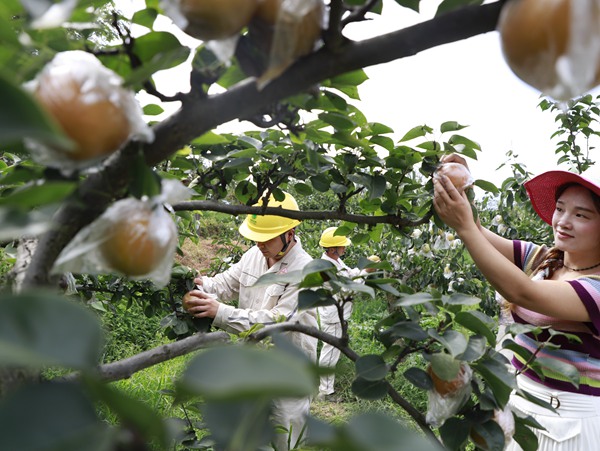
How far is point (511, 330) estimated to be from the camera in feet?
2.70

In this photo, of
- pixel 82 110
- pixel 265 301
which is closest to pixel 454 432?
pixel 82 110

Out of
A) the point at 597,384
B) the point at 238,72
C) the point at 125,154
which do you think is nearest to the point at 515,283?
the point at 597,384

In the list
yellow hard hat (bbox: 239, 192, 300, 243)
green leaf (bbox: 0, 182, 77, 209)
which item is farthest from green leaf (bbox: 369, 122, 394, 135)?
yellow hard hat (bbox: 239, 192, 300, 243)

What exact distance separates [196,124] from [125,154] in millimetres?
64

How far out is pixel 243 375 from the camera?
0.19m

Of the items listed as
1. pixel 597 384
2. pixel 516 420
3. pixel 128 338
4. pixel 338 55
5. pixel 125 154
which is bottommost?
pixel 128 338

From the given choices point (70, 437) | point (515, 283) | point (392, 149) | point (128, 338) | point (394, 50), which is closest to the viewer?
point (70, 437)

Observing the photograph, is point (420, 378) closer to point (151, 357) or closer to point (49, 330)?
point (151, 357)

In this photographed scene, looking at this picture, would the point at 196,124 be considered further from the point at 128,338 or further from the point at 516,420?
the point at 128,338

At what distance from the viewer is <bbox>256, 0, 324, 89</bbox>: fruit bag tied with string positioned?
14.3 inches

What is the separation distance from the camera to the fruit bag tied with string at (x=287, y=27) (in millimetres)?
363

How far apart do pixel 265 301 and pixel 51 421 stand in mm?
1985

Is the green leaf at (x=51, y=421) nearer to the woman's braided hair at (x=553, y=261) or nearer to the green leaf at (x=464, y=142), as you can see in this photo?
the green leaf at (x=464, y=142)

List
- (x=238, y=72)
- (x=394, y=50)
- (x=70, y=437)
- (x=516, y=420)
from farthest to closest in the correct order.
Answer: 1. (x=516, y=420)
2. (x=238, y=72)
3. (x=394, y=50)
4. (x=70, y=437)
